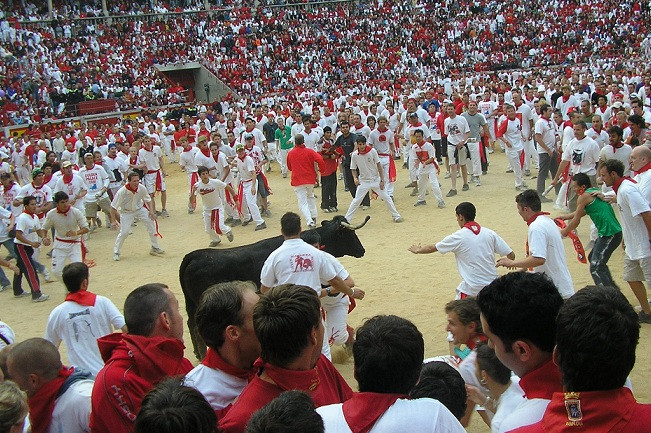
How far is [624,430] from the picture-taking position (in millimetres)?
2213

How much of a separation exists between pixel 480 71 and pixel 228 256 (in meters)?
31.6

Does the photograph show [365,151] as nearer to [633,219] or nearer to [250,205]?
[250,205]

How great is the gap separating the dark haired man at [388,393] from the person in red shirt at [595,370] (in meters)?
0.41

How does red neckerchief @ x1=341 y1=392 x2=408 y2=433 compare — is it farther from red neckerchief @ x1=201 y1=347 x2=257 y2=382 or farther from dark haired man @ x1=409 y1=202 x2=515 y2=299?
dark haired man @ x1=409 y1=202 x2=515 y2=299

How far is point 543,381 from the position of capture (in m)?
2.76

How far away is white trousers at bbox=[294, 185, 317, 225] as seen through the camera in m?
13.9

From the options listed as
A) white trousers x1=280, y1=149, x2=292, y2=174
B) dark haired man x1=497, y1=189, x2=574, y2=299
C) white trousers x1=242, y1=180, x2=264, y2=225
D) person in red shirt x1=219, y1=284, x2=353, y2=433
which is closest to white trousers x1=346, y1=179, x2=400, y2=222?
white trousers x1=242, y1=180, x2=264, y2=225

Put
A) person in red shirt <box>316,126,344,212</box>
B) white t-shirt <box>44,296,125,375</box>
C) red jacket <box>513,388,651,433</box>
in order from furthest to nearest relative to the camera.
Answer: person in red shirt <box>316,126,344,212</box>
white t-shirt <box>44,296,125,375</box>
red jacket <box>513,388,651,433</box>

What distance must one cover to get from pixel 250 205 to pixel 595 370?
40.8ft

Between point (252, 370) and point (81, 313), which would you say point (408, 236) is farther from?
point (252, 370)

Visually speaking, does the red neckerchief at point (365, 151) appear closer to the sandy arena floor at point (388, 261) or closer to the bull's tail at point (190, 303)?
the sandy arena floor at point (388, 261)

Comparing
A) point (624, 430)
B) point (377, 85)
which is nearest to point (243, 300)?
point (624, 430)

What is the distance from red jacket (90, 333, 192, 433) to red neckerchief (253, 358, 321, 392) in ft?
2.19


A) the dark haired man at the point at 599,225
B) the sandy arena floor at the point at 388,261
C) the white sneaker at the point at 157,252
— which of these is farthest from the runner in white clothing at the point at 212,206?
the dark haired man at the point at 599,225
